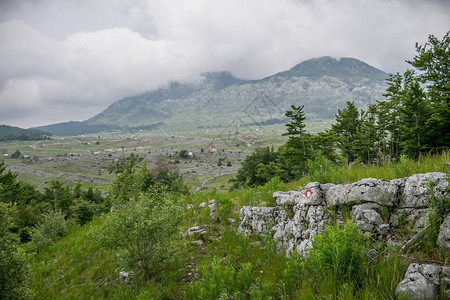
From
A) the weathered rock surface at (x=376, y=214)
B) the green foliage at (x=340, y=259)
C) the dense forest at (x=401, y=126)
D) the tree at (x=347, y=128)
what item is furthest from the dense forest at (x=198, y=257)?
the tree at (x=347, y=128)

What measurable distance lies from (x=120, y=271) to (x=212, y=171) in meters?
158

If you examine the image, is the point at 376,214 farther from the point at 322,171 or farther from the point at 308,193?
the point at 322,171

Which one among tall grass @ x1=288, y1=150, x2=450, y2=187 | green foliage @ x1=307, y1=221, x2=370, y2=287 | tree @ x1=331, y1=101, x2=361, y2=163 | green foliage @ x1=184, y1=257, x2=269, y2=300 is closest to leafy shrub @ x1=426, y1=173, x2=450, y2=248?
green foliage @ x1=307, y1=221, x2=370, y2=287

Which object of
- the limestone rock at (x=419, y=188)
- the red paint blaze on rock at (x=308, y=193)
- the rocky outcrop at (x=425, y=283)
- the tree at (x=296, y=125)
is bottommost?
the rocky outcrop at (x=425, y=283)

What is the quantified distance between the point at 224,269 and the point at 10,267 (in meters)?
6.20

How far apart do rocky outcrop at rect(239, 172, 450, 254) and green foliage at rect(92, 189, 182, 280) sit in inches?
136

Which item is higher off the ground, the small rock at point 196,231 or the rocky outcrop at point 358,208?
the rocky outcrop at point 358,208

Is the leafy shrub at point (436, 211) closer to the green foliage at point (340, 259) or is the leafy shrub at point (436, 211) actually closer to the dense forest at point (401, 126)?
the green foliage at point (340, 259)

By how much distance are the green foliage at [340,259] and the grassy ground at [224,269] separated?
0.10 meters

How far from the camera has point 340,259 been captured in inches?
166

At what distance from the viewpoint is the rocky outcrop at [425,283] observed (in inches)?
143

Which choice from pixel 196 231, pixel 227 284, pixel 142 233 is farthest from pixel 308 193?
pixel 142 233

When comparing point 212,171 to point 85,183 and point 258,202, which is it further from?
point 258,202

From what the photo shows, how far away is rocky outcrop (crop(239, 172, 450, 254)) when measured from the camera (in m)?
5.36
